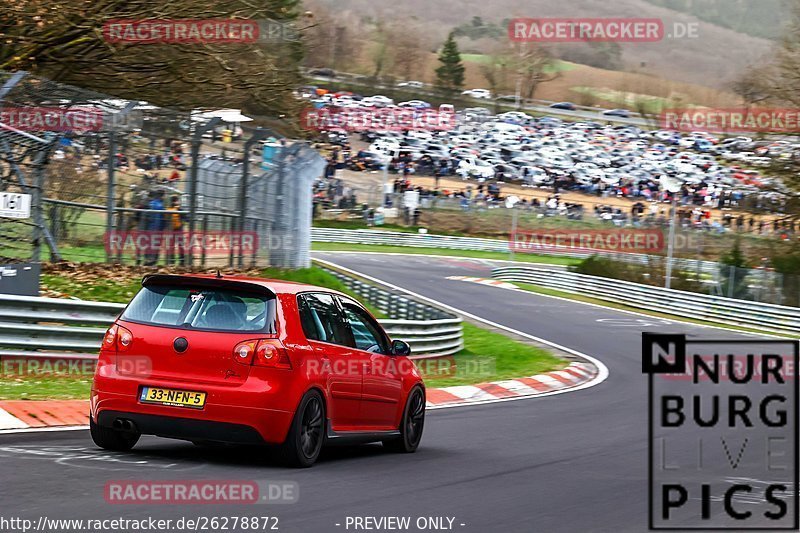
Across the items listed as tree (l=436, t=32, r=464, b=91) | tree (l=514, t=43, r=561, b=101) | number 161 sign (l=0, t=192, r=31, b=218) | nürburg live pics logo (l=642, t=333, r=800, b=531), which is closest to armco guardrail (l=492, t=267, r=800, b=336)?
nürburg live pics logo (l=642, t=333, r=800, b=531)

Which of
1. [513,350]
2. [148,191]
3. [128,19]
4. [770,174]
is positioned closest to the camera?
[148,191]

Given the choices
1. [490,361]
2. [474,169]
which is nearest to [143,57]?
[490,361]

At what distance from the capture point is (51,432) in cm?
913

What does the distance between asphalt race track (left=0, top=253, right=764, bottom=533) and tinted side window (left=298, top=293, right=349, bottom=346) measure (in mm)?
932

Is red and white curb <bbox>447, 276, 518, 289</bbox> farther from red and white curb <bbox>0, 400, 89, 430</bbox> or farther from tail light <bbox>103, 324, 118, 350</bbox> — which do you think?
tail light <bbox>103, 324, 118, 350</bbox>

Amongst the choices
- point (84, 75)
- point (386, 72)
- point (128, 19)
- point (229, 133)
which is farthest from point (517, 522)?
point (386, 72)

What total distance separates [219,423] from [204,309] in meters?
0.83

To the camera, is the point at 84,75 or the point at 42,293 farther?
the point at 84,75

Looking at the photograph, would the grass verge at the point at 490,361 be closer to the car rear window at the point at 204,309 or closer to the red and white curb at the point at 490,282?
the car rear window at the point at 204,309

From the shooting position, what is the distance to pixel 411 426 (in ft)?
33.4

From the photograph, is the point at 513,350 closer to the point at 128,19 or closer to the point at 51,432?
the point at 128,19

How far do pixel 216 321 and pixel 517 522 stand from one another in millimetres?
2624

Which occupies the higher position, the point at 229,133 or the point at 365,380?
the point at 229,133

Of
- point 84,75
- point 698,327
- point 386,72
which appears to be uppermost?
point 386,72
